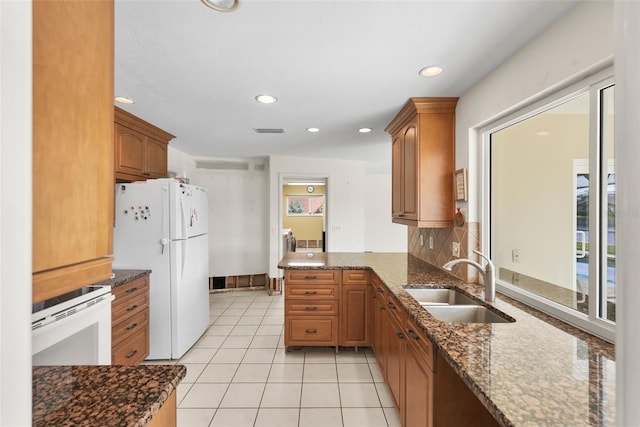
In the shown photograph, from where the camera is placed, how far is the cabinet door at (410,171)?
2.46 metres

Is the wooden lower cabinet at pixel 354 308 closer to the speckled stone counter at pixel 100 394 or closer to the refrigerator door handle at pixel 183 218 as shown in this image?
the refrigerator door handle at pixel 183 218

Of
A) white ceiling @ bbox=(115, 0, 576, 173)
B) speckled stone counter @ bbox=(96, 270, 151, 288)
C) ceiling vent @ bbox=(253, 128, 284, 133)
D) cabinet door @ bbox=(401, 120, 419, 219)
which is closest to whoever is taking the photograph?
white ceiling @ bbox=(115, 0, 576, 173)

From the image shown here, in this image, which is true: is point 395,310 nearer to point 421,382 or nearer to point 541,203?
point 421,382

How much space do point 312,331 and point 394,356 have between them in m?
1.05

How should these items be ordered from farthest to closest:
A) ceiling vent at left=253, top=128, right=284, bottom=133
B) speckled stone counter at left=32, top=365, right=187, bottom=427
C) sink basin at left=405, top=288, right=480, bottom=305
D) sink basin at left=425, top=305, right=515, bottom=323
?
ceiling vent at left=253, top=128, right=284, bottom=133
sink basin at left=405, top=288, right=480, bottom=305
sink basin at left=425, top=305, right=515, bottom=323
speckled stone counter at left=32, top=365, right=187, bottom=427

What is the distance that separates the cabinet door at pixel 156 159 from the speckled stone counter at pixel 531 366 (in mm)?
2938

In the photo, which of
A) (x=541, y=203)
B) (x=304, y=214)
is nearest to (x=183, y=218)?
(x=541, y=203)

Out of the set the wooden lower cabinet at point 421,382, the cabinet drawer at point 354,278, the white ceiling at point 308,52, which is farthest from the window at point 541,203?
the cabinet drawer at point 354,278

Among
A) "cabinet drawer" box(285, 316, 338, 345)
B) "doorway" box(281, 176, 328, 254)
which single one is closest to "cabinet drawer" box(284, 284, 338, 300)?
"cabinet drawer" box(285, 316, 338, 345)

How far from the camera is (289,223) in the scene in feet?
31.7

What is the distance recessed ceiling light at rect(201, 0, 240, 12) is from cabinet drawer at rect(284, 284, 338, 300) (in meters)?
2.23

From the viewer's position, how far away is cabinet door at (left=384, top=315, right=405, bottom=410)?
71.5 inches

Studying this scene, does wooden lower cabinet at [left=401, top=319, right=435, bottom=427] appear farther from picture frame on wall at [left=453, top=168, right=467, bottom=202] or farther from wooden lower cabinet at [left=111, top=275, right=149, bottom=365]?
wooden lower cabinet at [left=111, top=275, right=149, bottom=365]

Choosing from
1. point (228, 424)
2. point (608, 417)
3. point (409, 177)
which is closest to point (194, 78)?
point (409, 177)
